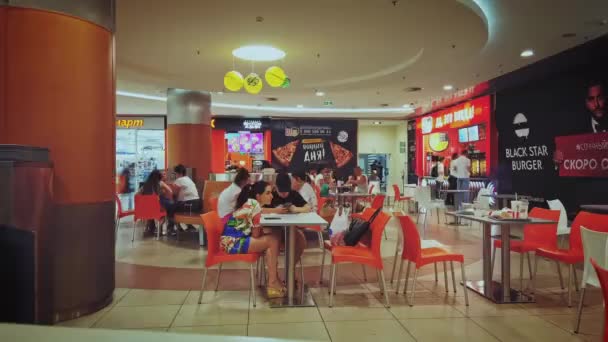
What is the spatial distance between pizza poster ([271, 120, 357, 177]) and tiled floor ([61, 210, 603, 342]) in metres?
13.3

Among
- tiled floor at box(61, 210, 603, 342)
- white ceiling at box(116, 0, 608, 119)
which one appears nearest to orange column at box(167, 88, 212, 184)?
white ceiling at box(116, 0, 608, 119)

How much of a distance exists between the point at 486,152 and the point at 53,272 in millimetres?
A: 11928

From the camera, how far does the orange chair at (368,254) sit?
164 inches

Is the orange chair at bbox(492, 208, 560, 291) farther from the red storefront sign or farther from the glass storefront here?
the glass storefront

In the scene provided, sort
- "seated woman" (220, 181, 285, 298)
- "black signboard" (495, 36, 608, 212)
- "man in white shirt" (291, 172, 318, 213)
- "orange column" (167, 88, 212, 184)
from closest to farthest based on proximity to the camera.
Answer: "seated woman" (220, 181, 285, 298) < "man in white shirt" (291, 172, 318, 213) < "black signboard" (495, 36, 608, 212) < "orange column" (167, 88, 212, 184)

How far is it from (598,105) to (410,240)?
693cm

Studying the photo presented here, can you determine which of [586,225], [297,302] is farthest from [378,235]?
[586,225]

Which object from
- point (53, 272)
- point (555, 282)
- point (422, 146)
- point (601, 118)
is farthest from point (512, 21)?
point (422, 146)

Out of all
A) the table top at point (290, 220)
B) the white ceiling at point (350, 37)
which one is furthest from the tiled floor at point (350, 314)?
the white ceiling at point (350, 37)

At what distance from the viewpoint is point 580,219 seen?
4453 millimetres

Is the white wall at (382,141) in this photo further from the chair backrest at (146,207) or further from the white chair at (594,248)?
the white chair at (594,248)

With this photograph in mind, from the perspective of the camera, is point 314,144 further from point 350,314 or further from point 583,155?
point 350,314

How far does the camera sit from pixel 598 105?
8.81 metres

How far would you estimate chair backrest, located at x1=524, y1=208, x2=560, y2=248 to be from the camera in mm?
4715
